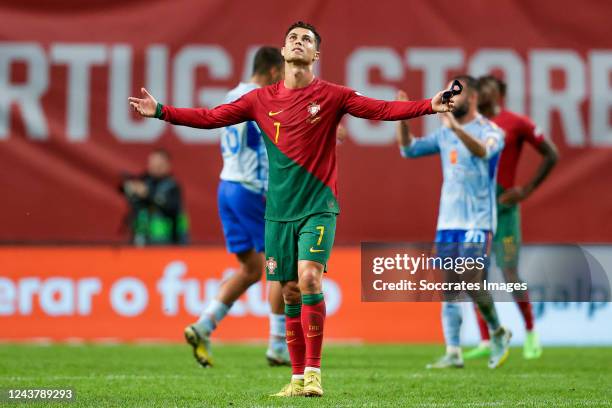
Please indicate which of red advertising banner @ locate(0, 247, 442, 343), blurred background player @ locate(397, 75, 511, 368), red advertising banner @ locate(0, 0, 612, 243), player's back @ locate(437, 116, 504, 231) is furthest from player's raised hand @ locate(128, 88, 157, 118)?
red advertising banner @ locate(0, 0, 612, 243)

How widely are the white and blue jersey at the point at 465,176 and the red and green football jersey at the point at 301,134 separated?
2511mm

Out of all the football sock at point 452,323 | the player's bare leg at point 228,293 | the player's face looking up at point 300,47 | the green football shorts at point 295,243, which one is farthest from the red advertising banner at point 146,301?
the player's face looking up at point 300,47

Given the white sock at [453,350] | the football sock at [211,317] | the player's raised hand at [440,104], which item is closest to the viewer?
the player's raised hand at [440,104]

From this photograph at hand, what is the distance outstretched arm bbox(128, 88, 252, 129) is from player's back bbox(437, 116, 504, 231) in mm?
2681

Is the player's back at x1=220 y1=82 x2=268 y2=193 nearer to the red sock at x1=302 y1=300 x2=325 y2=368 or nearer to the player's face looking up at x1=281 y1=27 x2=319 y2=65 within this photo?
the player's face looking up at x1=281 y1=27 x2=319 y2=65

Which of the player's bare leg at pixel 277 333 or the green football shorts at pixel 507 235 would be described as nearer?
the player's bare leg at pixel 277 333

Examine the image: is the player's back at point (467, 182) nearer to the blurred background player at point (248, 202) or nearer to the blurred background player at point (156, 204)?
the blurred background player at point (248, 202)

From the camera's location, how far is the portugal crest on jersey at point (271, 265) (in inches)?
276

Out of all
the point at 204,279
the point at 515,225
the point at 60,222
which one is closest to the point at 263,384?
the point at 515,225

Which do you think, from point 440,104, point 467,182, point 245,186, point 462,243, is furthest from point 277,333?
point 440,104

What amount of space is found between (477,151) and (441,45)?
15.7ft

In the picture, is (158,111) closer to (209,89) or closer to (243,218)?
(243,218)

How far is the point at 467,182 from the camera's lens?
30.8 ft

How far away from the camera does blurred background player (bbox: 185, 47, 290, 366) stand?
9.22 metres
